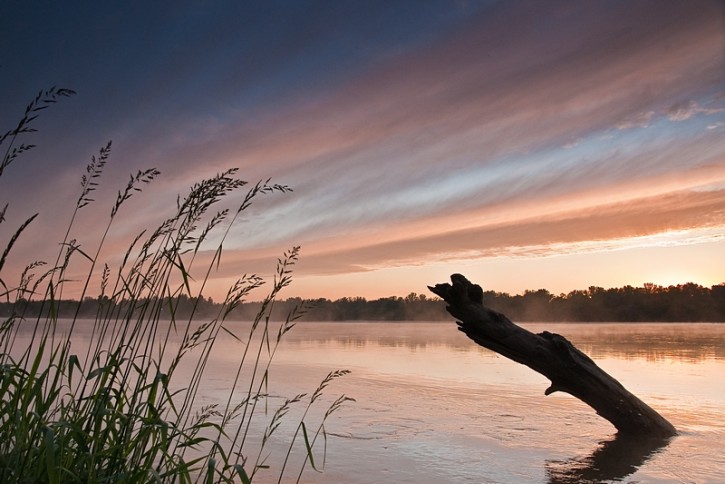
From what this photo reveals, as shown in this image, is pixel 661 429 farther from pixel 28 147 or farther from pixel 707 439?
pixel 28 147

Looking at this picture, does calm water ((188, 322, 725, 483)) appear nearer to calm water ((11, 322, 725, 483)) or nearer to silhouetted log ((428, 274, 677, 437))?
calm water ((11, 322, 725, 483))

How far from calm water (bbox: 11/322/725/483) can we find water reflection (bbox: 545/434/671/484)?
0.01 m

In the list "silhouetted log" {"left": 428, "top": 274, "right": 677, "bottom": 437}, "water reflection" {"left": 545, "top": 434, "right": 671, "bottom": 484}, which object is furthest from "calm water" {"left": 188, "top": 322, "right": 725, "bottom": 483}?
"silhouetted log" {"left": 428, "top": 274, "right": 677, "bottom": 437}

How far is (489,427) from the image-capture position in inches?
316

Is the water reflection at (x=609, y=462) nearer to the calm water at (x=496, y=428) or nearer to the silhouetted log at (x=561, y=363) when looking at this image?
the calm water at (x=496, y=428)

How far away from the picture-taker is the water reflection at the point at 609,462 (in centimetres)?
574

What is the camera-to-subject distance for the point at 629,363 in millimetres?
16828

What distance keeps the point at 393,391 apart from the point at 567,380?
13.3ft

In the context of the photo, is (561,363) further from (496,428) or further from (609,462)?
(609,462)

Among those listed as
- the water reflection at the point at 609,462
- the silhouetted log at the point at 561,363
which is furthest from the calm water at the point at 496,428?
the silhouetted log at the point at 561,363

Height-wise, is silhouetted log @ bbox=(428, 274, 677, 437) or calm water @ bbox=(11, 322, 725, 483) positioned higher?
silhouetted log @ bbox=(428, 274, 677, 437)

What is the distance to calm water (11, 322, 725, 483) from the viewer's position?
590 cm

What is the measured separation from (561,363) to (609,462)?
1.64 m

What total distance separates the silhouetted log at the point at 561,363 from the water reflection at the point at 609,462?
28cm
